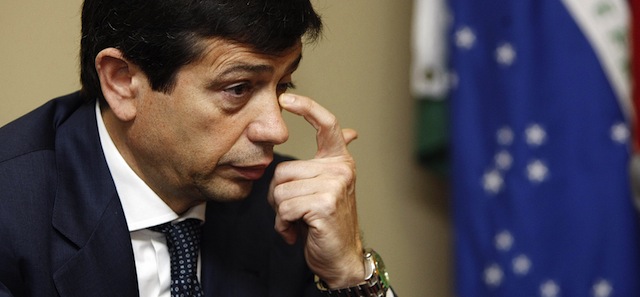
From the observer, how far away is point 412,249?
7.59 feet

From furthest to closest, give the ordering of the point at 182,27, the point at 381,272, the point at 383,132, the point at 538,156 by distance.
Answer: the point at 383,132 < the point at 538,156 < the point at 381,272 < the point at 182,27

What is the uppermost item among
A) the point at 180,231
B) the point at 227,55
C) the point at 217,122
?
the point at 227,55

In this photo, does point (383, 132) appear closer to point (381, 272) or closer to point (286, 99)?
point (381, 272)

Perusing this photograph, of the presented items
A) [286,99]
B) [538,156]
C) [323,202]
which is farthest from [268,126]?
[538,156]

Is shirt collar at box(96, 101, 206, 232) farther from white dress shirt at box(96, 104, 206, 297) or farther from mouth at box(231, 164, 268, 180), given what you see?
mouth at box(231, 164, 268, 180)

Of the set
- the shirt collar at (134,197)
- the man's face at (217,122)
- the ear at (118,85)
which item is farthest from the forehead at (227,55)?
the shirt collar at (134,197)

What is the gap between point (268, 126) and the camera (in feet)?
4.82

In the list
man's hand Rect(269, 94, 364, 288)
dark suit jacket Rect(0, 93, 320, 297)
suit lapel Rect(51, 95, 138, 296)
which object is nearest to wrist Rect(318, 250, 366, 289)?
man's hand Rect(269, 94, 364, 288)

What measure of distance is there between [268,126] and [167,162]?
210 millimetres

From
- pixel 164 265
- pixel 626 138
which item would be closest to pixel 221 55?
pixel 164 265

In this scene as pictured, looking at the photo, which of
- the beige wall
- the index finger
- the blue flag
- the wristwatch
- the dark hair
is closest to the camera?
the dark hair

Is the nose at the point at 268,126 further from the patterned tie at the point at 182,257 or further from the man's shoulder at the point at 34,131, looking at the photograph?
the man's shoulder at the point at 34,131

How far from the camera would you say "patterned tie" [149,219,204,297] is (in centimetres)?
154

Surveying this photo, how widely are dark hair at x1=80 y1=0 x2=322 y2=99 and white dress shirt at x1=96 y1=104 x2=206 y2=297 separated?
19cm
